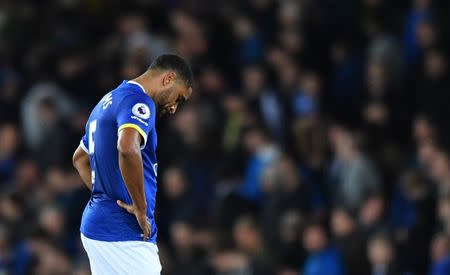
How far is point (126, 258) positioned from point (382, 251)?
173 inches

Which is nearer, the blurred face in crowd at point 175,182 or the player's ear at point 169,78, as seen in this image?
the player's ear at point 169,78

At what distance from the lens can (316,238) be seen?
1147 cm

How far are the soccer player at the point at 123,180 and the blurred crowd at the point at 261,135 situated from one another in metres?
4.32

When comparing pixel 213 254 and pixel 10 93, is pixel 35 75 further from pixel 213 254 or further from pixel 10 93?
pixel 213 254

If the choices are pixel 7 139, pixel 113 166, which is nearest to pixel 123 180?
pixel 113 166

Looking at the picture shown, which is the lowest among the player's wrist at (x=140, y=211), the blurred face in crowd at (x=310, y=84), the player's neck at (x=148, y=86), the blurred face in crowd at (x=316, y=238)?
the player's wrist at (x=140, y=211)

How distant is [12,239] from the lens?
13648 mm

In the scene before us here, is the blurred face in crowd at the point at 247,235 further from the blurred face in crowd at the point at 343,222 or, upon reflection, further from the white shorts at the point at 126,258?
the white shorts at the point at 126,258

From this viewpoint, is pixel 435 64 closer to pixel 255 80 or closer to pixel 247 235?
pixel 255 80

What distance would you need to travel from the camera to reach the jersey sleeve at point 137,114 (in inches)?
267

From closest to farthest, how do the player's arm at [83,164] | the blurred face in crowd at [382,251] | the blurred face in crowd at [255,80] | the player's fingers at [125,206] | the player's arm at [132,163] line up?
the player's arm at [132,163]
the player's fingers at [125,206]
the player's arm at [83,164]
the blurred face in crowd at [382,251]
the blurred face in crowd at [255,80]

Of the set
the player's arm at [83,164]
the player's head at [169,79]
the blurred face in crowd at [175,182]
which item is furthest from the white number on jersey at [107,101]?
the blurred face in crowd at [175,182]

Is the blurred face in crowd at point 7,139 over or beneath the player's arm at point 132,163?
over

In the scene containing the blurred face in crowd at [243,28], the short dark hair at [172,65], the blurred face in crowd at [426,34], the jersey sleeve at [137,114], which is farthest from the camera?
the blurred face in crowd at [243,28]
